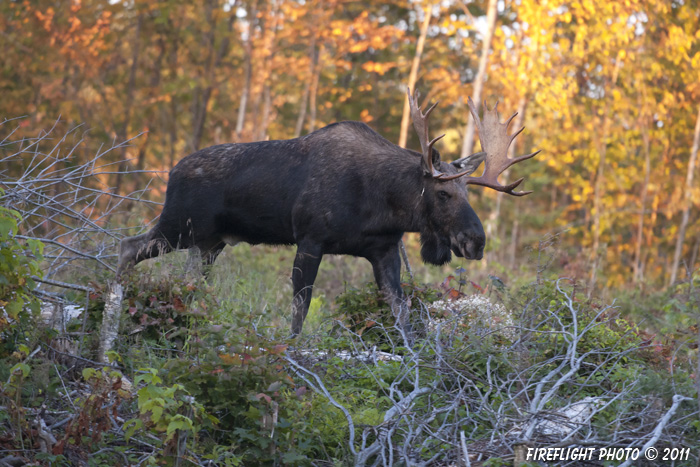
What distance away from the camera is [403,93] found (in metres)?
23.3

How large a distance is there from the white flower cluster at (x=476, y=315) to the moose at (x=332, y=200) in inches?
14.3

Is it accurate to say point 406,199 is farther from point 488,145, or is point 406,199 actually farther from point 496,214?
point 496,214

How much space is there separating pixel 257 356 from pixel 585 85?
1506 centimetres

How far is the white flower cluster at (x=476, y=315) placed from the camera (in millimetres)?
5830

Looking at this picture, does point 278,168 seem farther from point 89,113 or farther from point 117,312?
point 89,113

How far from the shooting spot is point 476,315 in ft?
20.3

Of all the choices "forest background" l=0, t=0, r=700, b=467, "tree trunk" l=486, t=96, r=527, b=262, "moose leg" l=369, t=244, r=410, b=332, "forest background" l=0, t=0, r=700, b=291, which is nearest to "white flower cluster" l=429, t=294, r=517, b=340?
"forest background" l=0, t=0, r=700, b=467

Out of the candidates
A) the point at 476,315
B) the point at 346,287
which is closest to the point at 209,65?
the point at 346,287

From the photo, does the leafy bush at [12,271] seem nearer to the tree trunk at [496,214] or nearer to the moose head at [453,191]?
the moose head at [453,191]

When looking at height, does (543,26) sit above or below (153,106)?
above

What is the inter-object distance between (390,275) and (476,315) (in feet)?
3.24

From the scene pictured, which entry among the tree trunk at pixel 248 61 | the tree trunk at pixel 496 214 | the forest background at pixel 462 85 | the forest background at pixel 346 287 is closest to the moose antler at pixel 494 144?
the forest background at pixel 346 287

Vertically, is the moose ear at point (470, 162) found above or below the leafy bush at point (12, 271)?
above

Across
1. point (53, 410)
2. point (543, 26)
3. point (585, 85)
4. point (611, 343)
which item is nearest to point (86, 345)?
point (53, 410)
